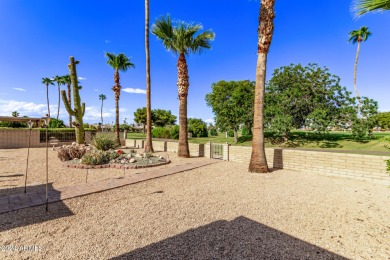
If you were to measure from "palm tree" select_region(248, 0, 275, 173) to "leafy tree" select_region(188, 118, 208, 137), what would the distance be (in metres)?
31.6

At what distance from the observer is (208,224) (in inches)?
164

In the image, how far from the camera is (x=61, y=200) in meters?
5.34

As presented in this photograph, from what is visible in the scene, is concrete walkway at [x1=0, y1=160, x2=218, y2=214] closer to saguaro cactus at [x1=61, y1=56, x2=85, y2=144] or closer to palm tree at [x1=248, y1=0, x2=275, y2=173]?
palm tree at [x1=248, y1=0, x2=275, y2=173]

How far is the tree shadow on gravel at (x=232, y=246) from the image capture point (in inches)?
122

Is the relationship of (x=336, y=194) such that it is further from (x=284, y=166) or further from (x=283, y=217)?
(x=284, y=166)

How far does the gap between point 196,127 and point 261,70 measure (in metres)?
32.1

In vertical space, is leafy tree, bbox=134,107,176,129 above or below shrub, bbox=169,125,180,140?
above

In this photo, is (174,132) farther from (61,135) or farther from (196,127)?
(61,135)

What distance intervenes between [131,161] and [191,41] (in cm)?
882

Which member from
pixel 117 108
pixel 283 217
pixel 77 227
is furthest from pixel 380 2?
pixel 117 108

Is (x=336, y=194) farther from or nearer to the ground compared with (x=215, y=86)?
nearer to the ground

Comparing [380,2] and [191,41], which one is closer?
[380,2]

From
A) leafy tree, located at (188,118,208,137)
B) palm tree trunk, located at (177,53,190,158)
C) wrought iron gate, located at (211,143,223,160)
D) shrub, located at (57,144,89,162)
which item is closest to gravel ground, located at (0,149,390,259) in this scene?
wrought iron gate, located at (211,143,223,160)

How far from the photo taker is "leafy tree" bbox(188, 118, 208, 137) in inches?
1602
